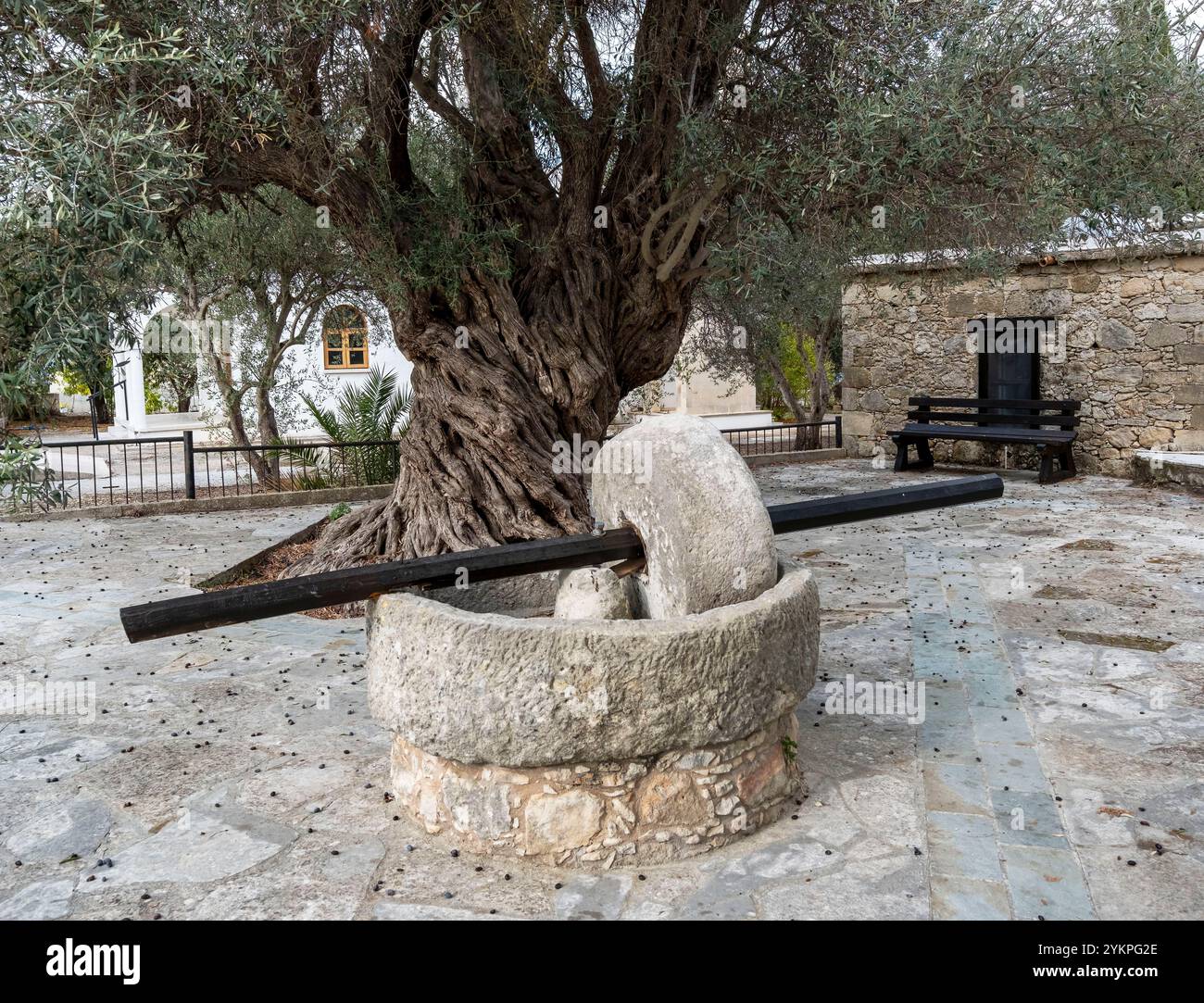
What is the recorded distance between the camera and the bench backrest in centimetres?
1291

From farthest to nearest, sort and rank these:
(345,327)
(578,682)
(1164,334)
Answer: (345,327) < (1164,334) < (578,682)

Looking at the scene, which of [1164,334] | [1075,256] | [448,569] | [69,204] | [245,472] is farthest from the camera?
[245,472]

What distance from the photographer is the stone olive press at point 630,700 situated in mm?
3410

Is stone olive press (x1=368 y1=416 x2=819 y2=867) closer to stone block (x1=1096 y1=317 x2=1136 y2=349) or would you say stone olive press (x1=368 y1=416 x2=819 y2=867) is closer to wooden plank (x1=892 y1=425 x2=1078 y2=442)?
wooden plank (x1=892 y1=425 x2=1078 y2=442)

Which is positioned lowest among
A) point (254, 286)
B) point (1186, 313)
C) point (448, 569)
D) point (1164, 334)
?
point (448, 569)

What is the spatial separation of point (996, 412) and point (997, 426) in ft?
0.73

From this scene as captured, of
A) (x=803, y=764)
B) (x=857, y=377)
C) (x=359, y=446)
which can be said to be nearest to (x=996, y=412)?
(x=857, y=377)

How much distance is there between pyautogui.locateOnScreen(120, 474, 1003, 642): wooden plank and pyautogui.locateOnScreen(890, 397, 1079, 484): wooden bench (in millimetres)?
9049

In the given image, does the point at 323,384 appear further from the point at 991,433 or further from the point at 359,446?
the point at 991,433

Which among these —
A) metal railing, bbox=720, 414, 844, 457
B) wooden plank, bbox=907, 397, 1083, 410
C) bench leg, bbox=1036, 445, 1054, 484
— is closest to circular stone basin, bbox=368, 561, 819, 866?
bench leg, bbox=1036, 445, 1054, 484

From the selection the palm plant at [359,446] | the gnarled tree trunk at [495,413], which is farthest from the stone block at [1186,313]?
the palm plant at [359,446]

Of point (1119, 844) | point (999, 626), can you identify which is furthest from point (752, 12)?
point (1119, 844)

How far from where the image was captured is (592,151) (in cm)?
739
